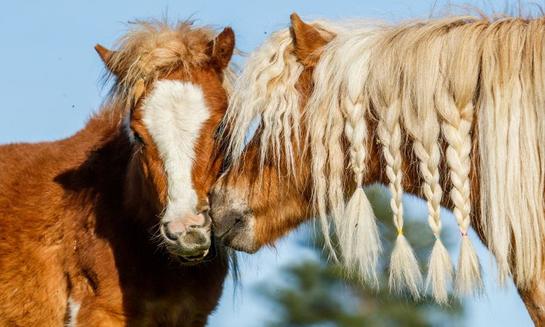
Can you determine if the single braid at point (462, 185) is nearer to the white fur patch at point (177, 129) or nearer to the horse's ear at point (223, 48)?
the white fur patch at point (177, 129)

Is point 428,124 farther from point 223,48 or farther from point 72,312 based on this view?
point 72,312

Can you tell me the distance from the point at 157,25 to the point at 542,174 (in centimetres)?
301

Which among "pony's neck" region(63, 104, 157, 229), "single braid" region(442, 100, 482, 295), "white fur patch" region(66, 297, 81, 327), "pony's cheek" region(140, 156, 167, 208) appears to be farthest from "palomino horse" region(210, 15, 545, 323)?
"white fur patch" region(66, 297, 81, 327)

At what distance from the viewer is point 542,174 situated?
12.6ft

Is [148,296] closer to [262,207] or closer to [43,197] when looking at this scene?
[43,197]

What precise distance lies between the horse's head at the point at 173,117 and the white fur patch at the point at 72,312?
0.68m

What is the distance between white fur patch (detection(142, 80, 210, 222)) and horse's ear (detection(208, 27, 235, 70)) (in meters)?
0.34

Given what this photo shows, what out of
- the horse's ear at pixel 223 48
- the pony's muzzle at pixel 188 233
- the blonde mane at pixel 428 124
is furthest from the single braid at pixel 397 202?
the horse's ear at pixel 223 48

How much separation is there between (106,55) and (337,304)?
8186 millimetres

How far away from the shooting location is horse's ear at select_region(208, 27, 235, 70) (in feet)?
19.2

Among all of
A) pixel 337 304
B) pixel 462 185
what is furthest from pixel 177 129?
pixel 337 304

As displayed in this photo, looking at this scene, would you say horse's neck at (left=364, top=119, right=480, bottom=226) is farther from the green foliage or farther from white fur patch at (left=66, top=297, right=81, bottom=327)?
the green foliage

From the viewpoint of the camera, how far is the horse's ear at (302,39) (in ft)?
15.4

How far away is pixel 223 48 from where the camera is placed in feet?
19.3
